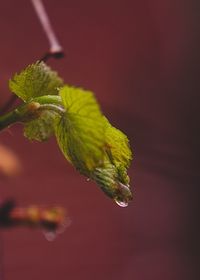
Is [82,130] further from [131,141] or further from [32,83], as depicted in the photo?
[131,141]

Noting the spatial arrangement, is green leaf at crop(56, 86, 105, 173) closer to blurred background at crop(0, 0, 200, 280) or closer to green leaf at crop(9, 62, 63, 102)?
green leaf at crop(9, 62, 63, 102)

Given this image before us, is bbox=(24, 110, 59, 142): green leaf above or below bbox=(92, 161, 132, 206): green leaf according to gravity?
above

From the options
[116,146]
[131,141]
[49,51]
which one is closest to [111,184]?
[116,146]

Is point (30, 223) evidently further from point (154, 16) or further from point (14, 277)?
point (154, 16)

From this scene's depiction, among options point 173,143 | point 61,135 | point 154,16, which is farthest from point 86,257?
point 61,135

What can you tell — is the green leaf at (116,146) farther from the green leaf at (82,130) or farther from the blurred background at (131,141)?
the blurred background at (131,141)

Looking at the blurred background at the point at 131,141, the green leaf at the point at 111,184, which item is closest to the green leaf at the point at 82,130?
the green leaf at the point at 111,184

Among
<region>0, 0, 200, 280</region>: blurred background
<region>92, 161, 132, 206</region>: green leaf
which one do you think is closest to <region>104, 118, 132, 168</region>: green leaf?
<region>92, 161, 132, 206</region>: green leaf
